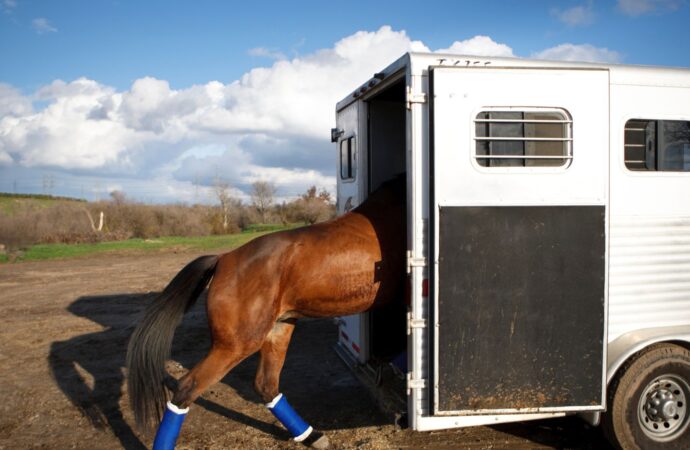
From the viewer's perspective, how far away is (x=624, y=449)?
11.9ft

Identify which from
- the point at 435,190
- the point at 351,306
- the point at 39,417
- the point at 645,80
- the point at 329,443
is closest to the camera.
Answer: the point at 435,190

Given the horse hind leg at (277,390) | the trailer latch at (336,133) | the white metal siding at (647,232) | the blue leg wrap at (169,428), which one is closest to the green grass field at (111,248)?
the trailer latch at (336,133)

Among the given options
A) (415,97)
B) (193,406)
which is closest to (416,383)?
(415,97)

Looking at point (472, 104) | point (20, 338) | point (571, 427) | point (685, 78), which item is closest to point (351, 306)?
point (472, 104)

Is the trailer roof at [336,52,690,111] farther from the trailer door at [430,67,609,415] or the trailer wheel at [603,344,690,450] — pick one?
the trailer wheel at [603,344,690,450]

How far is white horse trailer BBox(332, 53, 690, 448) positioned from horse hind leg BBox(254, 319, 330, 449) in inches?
41.0

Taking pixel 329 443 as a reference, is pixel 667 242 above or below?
above

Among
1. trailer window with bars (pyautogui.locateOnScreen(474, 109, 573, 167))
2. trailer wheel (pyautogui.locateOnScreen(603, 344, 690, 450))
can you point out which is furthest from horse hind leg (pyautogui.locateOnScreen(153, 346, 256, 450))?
trailer wheel (pyautogui.locateOnScreen(603, 344, 690, 450))

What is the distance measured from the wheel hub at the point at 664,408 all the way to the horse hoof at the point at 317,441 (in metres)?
2.33

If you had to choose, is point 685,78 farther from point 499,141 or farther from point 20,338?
point 20,338

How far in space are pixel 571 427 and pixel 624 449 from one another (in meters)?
0.65

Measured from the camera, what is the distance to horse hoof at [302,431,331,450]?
408 cm

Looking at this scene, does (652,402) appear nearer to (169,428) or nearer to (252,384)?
(169,428)

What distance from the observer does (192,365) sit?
6.22 metres
